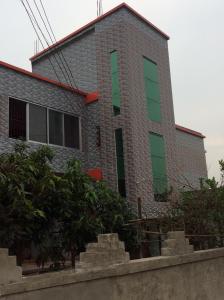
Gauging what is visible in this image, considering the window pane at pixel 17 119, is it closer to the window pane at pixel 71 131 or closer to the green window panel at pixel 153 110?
the window pane at pixel 71 131

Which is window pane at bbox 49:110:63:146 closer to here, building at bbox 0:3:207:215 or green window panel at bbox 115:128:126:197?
building at bbox 0:3:207:215

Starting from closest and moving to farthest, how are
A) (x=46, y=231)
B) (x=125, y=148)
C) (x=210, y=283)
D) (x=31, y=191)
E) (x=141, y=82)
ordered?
(x=210, y=283) < (x=31, y=191) < (x=46, y=231) < (x=125, y=148) < (x=141, y=82)

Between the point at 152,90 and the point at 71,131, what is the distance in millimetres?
3903

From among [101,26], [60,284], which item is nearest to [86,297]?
[60,284]

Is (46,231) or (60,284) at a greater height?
(46,231)

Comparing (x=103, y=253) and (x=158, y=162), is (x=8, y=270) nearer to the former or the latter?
(x=103, y=253)

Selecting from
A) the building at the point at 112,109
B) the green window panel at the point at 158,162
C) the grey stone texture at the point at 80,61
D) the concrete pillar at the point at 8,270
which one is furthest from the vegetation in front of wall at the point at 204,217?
the grey stone texture at the point at 80,61

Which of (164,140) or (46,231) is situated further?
(164,140)

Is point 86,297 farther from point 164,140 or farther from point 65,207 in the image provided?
point 164,140

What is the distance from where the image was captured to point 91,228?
11.3 m

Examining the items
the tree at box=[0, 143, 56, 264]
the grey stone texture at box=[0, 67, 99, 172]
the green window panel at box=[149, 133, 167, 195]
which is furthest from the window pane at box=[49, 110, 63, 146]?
the tree at box=[0, 143, 56, 264]

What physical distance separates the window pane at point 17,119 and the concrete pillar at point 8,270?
28.7 ft

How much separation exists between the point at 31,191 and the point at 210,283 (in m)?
4.50

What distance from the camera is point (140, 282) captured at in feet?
24.3
